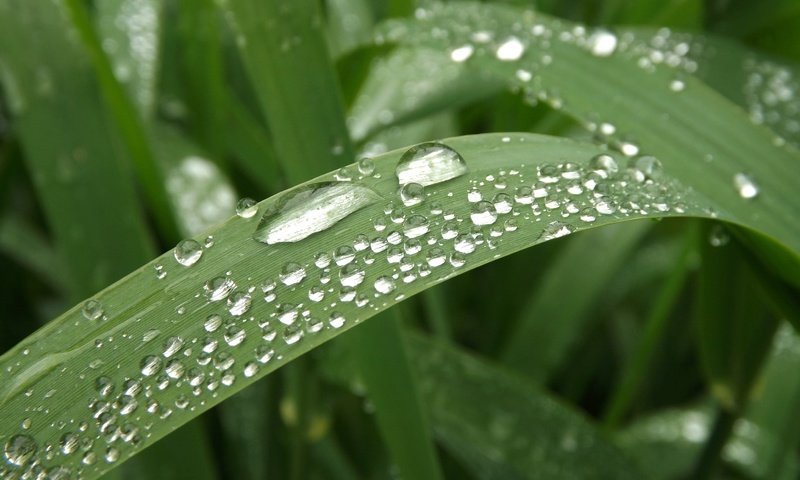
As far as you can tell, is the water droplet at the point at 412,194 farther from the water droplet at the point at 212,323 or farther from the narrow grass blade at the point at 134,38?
the narrow grass blade at the point at 134,38

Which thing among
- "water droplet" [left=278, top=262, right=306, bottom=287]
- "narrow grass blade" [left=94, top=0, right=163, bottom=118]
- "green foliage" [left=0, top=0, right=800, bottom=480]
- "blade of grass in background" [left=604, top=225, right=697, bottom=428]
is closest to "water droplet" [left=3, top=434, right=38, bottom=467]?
"green foliage" [left=0, top=0, right=800, bottom=480]

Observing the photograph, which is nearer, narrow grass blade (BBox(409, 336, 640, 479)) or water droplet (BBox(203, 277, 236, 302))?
water droplet (BBox(203, 277, 236, 302))

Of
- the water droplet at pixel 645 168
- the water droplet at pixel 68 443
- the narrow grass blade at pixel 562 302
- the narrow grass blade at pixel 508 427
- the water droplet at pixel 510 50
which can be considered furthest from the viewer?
the narrow grass blade at pixel 562 302

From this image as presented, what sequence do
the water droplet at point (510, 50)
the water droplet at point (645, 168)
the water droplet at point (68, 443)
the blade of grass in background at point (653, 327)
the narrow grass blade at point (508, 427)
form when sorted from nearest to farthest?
1. the water droplet at point (68, 443)
2. the water droplet at point (645, 168)
3. the water droplet at point (510, 50)
4. the narrow grass blade at point (508, 427)
5. the blade of grass in background at point (653, 327)

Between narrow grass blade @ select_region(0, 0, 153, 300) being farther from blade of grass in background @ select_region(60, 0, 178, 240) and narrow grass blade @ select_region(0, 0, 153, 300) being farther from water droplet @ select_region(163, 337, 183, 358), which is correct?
water droplet @ select_region(163, 337, 183, 358)

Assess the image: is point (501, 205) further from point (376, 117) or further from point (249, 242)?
point (376, 117)

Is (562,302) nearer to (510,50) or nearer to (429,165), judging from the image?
(510,50)

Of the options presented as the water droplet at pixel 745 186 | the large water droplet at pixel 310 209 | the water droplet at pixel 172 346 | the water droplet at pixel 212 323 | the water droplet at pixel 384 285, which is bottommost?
the water droplet at pixel 745 186

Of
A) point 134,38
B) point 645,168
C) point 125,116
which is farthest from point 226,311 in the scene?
point 134,38

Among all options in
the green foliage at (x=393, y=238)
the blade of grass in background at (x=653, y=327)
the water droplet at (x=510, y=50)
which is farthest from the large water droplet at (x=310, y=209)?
the blade of grass in background at (x=653, y=327)

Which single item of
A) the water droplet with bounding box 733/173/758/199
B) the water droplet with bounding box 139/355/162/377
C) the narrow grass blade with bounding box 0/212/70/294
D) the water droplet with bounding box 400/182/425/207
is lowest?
the narrow grass blade with bounding box 0/212/70/294
